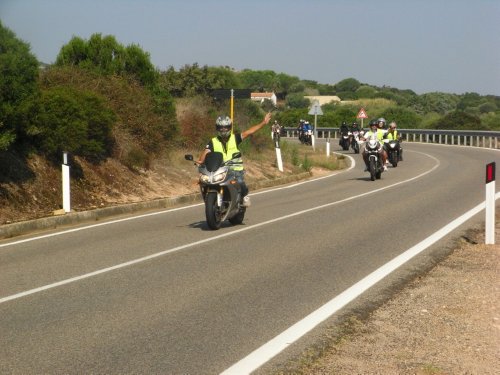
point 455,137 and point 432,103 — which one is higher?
point 432,103

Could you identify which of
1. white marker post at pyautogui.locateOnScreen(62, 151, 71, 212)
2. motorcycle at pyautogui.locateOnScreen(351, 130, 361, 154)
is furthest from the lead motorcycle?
white marker post at pyautogui.locateOnScreen(62, 151, 71, 212)

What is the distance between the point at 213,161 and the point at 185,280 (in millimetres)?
4508

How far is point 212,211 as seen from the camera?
1309 centimetres

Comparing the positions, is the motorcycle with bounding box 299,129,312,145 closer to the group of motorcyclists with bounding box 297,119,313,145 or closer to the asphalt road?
the group of motorcyclists with bounding box 297,119,313,145

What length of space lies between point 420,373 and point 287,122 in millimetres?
78569

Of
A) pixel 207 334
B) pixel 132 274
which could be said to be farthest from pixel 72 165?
pixel 207 334

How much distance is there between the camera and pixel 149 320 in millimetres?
7137

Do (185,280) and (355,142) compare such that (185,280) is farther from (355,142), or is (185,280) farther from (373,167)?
(355,142)

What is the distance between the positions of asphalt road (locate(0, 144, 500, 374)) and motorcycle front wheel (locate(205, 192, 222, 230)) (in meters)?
0.17

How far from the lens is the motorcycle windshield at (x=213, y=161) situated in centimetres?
1322

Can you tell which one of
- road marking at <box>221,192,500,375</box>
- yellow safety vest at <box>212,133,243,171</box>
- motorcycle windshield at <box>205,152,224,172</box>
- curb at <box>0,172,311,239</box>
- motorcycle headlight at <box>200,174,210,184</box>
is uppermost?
yellow safety vest at <box>212,133,243,171</box>

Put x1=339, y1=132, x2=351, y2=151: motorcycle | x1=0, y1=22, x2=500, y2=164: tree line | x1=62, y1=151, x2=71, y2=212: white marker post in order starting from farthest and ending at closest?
x1=339, y1=132, x2=351, y2=151: motorcycle, x1=62, y1=151, x2=71, y2=212: white marker post, x1=0, y1=22, x2=500, y2=164: tree line

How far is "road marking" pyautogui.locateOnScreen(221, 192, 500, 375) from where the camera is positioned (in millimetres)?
5871

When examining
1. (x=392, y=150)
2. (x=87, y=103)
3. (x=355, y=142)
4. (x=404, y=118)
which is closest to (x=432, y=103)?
(x=404, y=118)
